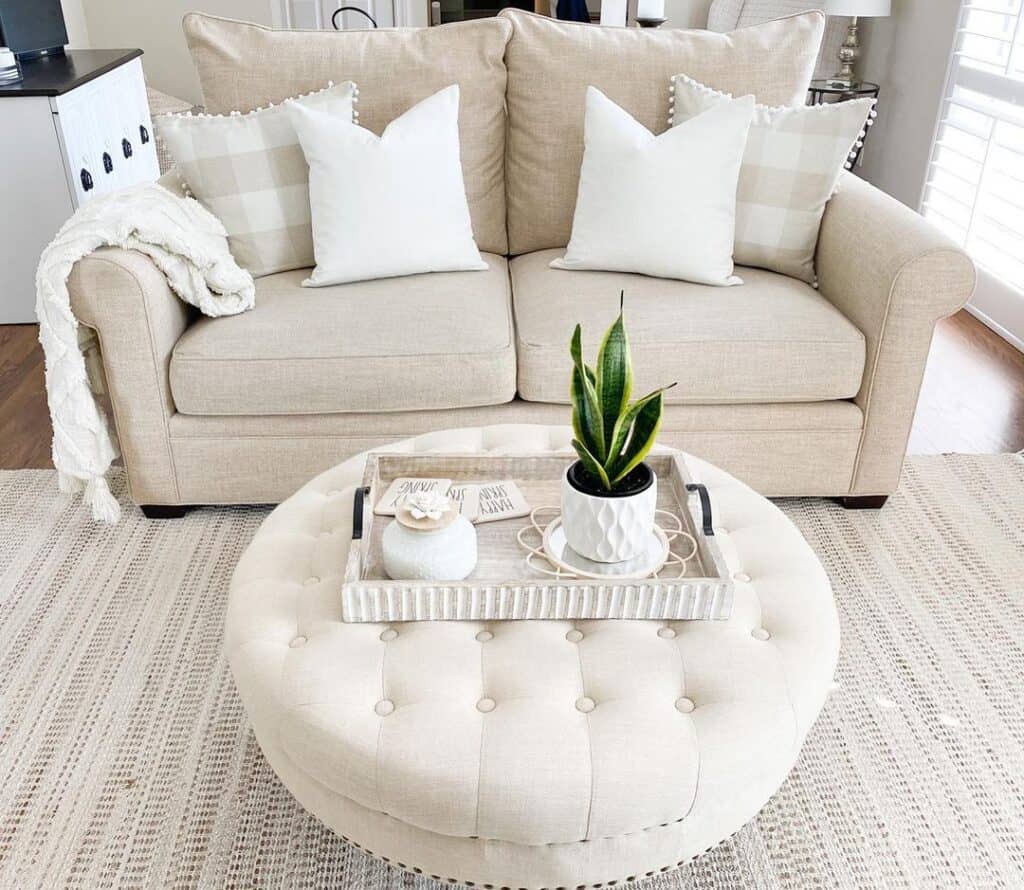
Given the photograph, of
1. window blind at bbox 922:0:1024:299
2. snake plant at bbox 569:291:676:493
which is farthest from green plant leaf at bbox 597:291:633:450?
window blind at bbox 922:0:1024:299

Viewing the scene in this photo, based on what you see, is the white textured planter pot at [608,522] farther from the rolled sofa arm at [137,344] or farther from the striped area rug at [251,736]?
the rolled sofa arm at [137,344]

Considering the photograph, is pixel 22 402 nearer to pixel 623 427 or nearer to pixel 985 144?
pixel 623 427

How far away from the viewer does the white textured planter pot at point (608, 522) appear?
1239mm

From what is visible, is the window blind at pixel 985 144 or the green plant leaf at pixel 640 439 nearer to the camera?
the green plant leaf at pixel 640 439

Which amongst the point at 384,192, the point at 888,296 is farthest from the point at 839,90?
the point at 384,192

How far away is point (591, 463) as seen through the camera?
4.09 feet

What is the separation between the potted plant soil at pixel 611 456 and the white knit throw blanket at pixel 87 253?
1.14m

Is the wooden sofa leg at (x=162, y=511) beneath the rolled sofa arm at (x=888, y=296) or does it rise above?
beneath

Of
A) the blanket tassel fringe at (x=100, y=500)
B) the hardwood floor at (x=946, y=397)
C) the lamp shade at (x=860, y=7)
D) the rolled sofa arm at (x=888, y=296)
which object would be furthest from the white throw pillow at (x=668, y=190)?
the lamp shade at (x=860, y=7)

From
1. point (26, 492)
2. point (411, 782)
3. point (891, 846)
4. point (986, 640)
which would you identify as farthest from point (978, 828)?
point (26, 492)

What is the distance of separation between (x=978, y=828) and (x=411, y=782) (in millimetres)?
933

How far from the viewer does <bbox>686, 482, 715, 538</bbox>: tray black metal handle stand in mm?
1347

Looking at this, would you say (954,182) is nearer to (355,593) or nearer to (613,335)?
(613,335)

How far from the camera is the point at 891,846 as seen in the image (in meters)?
1.38
